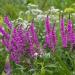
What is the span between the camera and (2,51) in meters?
3.09

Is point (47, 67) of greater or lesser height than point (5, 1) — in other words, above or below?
below

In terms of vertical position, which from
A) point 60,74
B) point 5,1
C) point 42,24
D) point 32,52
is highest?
point 5,1

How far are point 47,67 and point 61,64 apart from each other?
12.3 inches

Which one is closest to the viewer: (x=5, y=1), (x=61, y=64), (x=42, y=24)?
(x=61, y=64)

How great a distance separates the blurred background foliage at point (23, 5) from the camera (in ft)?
15.8

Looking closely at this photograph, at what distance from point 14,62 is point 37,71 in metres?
0.25

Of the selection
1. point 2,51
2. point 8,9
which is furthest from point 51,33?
point 8,9

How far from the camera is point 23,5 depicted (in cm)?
531

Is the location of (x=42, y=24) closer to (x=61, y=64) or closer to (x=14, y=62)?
(x=14, y=62)

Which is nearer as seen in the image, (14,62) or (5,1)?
(14,62)

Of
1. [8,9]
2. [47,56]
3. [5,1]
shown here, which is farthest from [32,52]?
[5,1]

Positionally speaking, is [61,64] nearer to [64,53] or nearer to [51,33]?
[51,33]

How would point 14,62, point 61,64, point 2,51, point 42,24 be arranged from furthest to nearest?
1. point 42,24
2. point 2,51
3. point 14,62
4. point 61,64

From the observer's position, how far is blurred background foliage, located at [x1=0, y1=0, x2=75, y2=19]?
15.8 ft
